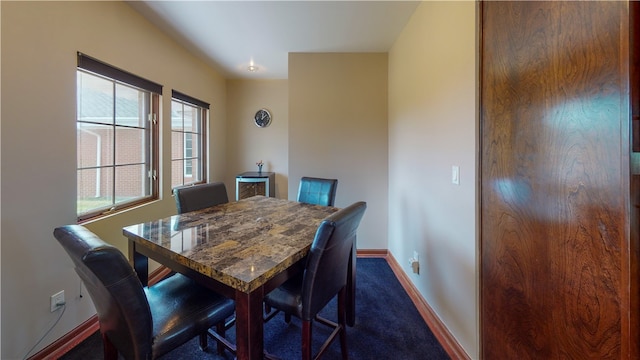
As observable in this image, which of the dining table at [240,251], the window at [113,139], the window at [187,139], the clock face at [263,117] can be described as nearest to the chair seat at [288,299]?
the dining table at [240,251]

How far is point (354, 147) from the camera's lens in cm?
298

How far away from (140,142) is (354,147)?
2309 millimetres

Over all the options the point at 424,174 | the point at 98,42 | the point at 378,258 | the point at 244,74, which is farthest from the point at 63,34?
the point at 378,258

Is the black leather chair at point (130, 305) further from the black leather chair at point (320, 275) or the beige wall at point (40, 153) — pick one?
the beige wall at point (40, 153)

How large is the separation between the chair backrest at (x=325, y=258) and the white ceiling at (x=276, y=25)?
183 cm

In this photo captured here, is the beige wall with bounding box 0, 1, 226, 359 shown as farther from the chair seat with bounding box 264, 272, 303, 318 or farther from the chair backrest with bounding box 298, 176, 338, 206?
the chair backrest with bounding box 298, 176, 338, 206

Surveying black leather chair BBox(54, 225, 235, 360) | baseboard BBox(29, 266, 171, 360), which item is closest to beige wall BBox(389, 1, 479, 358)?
black leather chair BBox(54, 225, 235, 360)

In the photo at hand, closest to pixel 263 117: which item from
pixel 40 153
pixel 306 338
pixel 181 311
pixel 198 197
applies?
pixel 198 197

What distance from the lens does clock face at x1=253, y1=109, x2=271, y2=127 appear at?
412 cm

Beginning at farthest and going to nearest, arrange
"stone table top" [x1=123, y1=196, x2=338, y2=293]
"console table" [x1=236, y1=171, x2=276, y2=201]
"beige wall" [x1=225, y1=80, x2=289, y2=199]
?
"beige wall" [x1=225, y1=80, x2=289, y2=199]
"console table" [x1=236, y1=171, x2=276, y2=201]
"stone table top" [x1=123, y1=196, x2=338, y2=293]

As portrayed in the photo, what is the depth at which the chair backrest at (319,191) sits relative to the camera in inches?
91.8

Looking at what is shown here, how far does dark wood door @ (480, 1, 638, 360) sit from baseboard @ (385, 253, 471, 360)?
27cm

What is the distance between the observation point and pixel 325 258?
1.14 meters

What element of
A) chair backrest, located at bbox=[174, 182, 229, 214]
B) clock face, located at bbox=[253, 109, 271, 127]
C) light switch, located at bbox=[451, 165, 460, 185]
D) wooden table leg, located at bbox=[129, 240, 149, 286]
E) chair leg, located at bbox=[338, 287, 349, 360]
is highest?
clock face, located at bbox=[253, 109, 271, 127]
